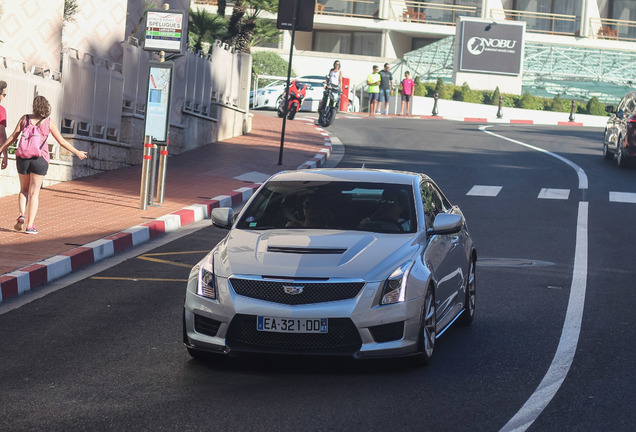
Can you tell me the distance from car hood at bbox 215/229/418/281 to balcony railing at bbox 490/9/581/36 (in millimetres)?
69148

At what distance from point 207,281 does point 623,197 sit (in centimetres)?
1401

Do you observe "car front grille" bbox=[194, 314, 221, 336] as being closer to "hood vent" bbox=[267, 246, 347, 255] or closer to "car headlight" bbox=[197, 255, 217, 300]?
"car headlight" bbox=[197, 255, 217, 300]

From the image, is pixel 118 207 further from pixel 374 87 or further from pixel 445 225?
pixel 374 87

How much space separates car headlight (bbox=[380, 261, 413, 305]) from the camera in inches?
280

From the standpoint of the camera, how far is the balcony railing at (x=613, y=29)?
7450cm

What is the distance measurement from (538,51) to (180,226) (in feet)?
180

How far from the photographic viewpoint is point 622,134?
84.0 ft

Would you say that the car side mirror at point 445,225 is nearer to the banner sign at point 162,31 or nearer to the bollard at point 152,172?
the bollard at point 152,172

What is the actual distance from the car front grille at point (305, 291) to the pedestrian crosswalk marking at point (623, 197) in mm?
13259

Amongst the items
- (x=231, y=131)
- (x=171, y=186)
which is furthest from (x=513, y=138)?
(x=171, y=186)

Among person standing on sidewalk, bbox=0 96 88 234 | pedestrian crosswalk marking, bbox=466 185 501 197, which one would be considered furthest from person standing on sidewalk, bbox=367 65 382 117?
person standing on sidewalk, bbox=0 96 88 234

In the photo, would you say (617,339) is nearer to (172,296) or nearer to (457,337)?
(457,337)

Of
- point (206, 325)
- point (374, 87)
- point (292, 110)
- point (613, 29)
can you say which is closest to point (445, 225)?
point (206, 325)

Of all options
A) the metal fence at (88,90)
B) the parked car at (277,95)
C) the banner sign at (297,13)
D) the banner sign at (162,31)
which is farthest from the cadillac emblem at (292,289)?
the parked car at (277,95)
